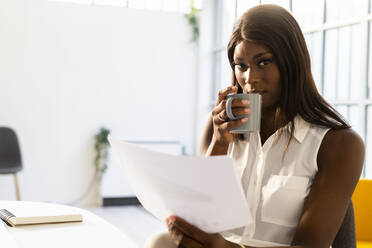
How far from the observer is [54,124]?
18.0 ft

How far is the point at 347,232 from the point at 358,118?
2.58 meters

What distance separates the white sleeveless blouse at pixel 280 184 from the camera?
1.11 metres

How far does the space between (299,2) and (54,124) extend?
3117mm

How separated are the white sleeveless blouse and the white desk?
0.30 meters

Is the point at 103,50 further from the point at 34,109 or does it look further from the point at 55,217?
the point at 55,217

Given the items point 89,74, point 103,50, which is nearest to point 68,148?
point 89,74

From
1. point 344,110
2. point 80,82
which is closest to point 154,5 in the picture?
point 80,82

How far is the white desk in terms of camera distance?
105 cm

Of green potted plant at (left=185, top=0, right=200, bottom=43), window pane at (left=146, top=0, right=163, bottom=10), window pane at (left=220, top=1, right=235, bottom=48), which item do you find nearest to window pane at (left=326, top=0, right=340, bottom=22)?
window pane at (left=220, top=1, right=235, bottom=48)

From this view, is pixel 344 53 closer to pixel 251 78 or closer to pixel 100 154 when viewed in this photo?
pixel 251 78

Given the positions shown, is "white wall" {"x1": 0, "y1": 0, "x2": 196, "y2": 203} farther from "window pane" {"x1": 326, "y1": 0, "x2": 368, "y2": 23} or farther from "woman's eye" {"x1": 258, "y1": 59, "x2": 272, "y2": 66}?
"woman's eye" {"x1": 258, "y1": 59, "x2": 272, "y2": 66}

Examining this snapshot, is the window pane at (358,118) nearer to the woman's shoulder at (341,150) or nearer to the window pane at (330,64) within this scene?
the window pane at (330,64)

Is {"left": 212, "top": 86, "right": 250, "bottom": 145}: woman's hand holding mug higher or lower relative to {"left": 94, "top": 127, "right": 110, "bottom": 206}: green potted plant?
higher

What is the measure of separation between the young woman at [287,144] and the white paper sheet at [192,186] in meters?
0.24
